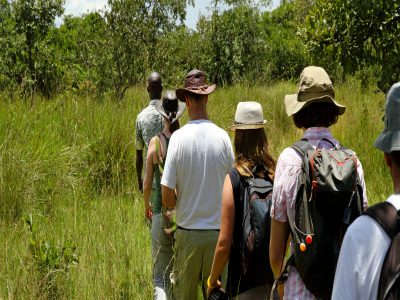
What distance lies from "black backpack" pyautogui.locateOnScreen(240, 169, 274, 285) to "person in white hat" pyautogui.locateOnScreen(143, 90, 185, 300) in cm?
135

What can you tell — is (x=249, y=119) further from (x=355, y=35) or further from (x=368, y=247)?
(x=355, y=35)

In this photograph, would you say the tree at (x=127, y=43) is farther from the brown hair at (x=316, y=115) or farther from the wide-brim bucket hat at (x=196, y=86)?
the brown hair at (x=316, y=115)

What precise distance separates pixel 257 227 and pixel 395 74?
331cm

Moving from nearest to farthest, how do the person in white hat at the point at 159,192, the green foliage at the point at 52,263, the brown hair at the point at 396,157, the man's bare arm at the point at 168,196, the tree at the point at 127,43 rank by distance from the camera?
the brown hair at the point at 396,157, the man's bare arm at the point at 168,196, the green foliage at the point at 52,263, the person in white hat at the point at 159,192, the tree at the point at 127,43

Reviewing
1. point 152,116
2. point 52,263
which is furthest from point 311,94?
point 152,116

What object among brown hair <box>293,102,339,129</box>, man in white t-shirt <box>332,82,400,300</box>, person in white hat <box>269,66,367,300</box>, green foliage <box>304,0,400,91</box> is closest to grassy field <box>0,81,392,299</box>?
person in white hat <box>269,66,367,300</box>

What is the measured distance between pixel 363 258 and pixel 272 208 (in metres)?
1.29

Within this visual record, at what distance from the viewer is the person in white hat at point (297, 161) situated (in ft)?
9.40

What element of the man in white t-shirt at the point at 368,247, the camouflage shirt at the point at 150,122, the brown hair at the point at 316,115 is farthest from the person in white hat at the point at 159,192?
the man in white t-shirt at the point at 368,247

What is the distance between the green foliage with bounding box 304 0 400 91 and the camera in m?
6.14

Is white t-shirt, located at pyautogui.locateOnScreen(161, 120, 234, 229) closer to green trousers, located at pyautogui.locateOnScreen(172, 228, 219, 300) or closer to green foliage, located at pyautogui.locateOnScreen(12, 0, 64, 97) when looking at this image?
green trousers, located at pyautogui.locateOnScreen(172, 228, 219, 300)

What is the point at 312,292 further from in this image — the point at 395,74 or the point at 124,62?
the point at 124,62

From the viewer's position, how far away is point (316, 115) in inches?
121

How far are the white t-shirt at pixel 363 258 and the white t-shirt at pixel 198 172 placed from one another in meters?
2.55
